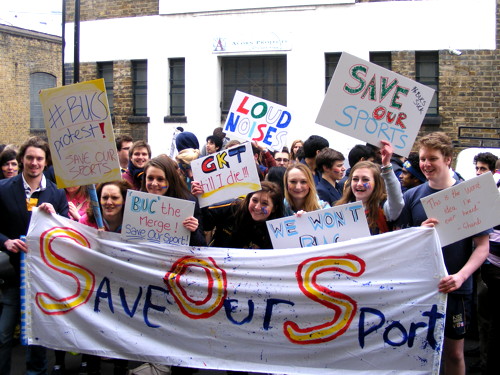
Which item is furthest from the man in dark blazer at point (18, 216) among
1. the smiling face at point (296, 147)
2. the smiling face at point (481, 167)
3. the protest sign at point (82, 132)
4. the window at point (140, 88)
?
the window at point (140, 88)

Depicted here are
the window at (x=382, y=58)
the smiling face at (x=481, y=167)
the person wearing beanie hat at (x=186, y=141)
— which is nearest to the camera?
the smiling face at (x=481, y=167)

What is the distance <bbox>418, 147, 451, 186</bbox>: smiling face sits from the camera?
4195 millimetres

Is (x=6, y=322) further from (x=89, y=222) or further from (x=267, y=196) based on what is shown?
(x=267, y=196)

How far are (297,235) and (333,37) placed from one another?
1085cm

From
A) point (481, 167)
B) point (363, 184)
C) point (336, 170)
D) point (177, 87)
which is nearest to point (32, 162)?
point (363, 184)

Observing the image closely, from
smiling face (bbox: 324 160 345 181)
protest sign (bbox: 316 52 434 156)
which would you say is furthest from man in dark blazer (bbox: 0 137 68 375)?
smiling face (bbox: 324 160 345 181)

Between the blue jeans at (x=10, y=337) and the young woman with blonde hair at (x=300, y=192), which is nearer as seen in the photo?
the blue jeans at (x=10, y=337)

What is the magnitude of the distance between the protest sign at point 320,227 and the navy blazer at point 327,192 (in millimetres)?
1264

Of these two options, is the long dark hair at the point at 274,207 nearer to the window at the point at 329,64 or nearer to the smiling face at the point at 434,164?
the smiling face at the point at 434,164

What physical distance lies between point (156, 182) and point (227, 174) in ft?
1.93

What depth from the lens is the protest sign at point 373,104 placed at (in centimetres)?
466

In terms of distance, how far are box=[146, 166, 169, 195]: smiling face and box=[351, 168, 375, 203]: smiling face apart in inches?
55.9

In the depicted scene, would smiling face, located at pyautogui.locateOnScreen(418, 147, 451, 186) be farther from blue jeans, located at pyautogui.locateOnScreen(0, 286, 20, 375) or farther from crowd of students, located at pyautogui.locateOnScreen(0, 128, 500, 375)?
blue jeans, located at pyautogui.locateOnScreen(0, 286, 20, 375)

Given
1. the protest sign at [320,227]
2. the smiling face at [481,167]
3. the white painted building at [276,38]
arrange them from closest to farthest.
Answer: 1. the protest sign at [320,227]
2. the smiling face at [481,167]
3. the white painted building at [276,38]
